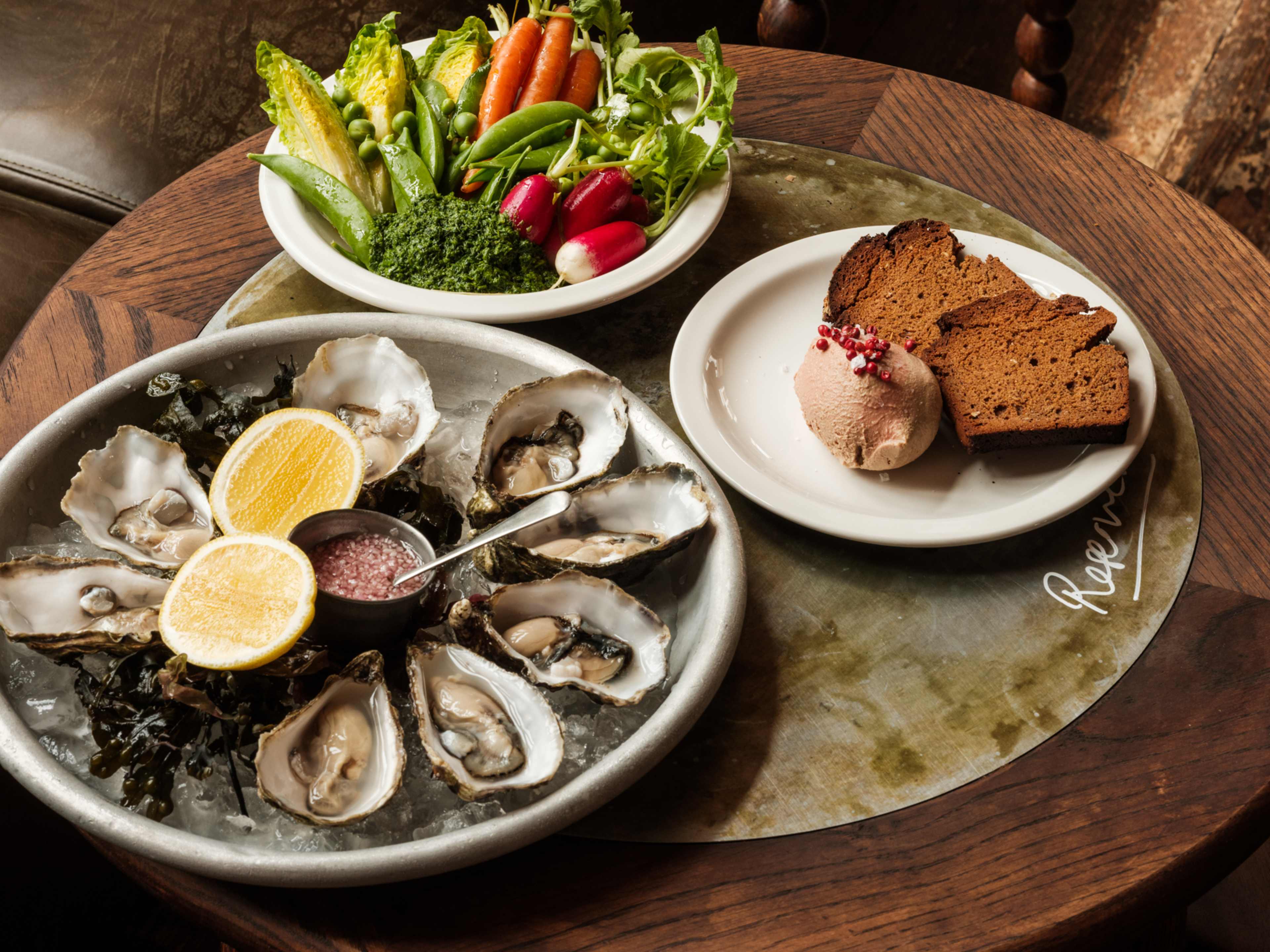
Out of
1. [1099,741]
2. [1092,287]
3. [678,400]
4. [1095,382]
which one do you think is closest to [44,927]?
[678,400]

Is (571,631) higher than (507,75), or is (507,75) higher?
(507,75)

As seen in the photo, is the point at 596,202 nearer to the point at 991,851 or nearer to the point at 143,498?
the point at 143,498

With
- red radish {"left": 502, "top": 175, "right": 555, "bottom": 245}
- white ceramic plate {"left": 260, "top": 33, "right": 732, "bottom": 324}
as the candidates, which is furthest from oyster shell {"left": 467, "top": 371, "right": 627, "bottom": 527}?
red radish {"left": 502, "top": 175, "right": 555, "bottom": 245}

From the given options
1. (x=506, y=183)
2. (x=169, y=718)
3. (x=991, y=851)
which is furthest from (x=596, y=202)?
(x=991, y=851)

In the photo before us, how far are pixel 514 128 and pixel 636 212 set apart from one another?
28 centimetres

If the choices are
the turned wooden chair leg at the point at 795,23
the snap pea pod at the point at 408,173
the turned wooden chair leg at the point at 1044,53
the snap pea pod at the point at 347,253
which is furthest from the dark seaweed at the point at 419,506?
the turned wooden chair leg at the point at 1044,53

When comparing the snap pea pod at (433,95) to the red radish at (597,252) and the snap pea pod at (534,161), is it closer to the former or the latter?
the snap pea pod at (534,161)

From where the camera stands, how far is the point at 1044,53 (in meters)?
2.41

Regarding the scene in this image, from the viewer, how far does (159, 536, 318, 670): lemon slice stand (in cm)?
98

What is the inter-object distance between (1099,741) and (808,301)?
Answer: 0.80m

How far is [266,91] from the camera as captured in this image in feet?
7.93

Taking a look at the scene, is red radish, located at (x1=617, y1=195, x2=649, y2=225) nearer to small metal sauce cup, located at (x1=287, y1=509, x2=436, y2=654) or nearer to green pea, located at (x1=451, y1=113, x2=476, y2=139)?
green pea, located at (x1=451, y1=113, x2=476, y2=139)

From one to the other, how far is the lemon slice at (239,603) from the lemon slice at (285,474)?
99mm

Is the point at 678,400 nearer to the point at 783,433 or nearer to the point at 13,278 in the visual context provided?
the point at 783,433
